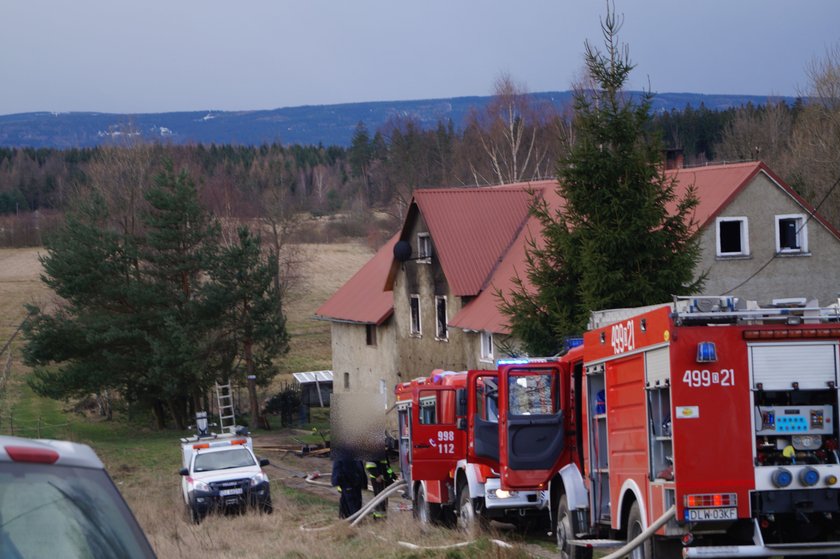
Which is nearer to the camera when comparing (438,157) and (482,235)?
(482,235)

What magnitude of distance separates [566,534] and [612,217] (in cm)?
1032

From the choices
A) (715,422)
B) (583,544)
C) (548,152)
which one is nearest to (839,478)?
(715,422)

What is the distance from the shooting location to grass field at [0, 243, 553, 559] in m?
14.7

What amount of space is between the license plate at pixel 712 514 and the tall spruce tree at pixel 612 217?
12.5 m

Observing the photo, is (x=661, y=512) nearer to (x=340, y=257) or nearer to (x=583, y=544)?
(x=583, y=544)

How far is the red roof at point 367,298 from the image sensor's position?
46500mm

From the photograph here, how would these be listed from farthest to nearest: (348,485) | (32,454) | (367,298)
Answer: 1. (367,298)
2. (348,485)
3. (32,454)

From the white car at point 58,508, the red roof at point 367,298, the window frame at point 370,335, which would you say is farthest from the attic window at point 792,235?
the white car at point 58,508

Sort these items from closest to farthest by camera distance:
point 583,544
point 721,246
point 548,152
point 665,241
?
point 583,544
point 665,241
point 721,246
point 548,152

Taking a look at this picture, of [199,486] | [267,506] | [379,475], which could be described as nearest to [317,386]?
[199,486]

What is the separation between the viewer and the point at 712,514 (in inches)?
415

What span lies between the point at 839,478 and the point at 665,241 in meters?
13.1

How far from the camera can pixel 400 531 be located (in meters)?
16.6

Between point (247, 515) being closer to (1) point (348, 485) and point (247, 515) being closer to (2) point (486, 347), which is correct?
(1) point (348, 485)
